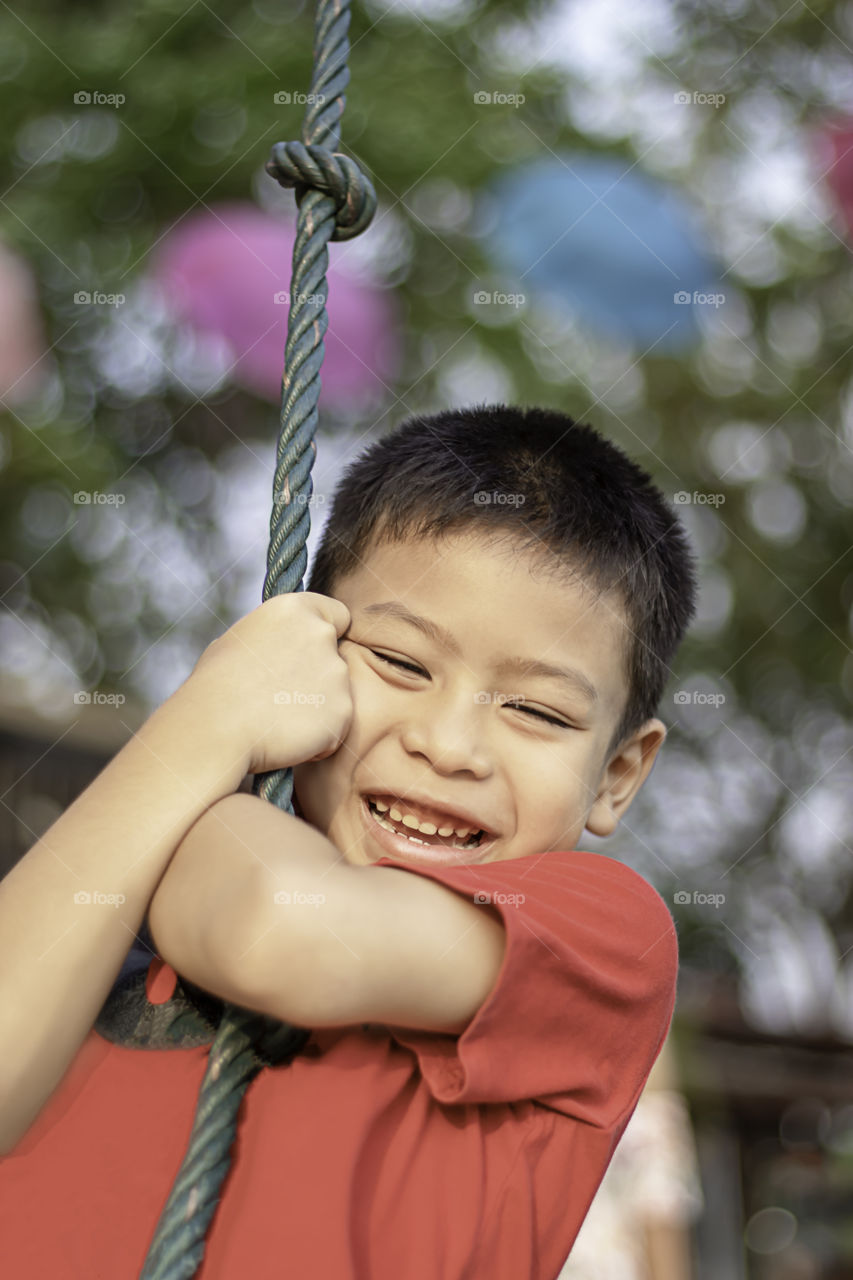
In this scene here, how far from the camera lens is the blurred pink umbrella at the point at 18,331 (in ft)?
10.5

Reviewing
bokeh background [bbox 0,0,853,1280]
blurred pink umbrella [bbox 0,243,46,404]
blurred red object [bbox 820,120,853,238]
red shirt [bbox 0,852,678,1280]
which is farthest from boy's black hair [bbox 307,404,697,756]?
blurred red object [bbox 820,120,853,238]

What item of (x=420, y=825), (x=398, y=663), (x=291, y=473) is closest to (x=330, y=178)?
(x=291, y=473)

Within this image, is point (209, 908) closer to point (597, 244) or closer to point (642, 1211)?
point (597, 244)

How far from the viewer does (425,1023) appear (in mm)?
688

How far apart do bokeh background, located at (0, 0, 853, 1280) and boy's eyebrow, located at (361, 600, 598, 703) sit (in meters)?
1.93

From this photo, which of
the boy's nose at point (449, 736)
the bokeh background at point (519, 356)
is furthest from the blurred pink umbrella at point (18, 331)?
the boy's nose at point (449, 736)

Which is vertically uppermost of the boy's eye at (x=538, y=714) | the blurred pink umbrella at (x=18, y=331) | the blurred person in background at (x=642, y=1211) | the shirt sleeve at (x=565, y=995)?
the boy's eye at (x=538, y=714)

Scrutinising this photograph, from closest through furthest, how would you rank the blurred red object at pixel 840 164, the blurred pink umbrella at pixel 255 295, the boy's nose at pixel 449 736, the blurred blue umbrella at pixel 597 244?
1. the boy's nose at pixel 449 736
2. the blurred pink umbrella at pixel 255 295
3. the blurred blue umbrella at pixel 597 244
4. the blurred red object at pixel 840 164

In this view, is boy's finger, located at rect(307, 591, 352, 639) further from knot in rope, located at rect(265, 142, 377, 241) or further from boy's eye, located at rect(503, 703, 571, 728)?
knot in rope, located at rect(265, 142, 377, 241)

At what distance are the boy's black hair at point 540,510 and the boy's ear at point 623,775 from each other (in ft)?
0.06

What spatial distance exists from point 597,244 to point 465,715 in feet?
9.33

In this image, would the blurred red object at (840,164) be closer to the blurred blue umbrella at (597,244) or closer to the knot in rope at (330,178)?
the blurred blue umbrella at (597,244)

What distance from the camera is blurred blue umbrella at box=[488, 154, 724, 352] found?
344 cm

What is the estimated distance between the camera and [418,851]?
82 cm
